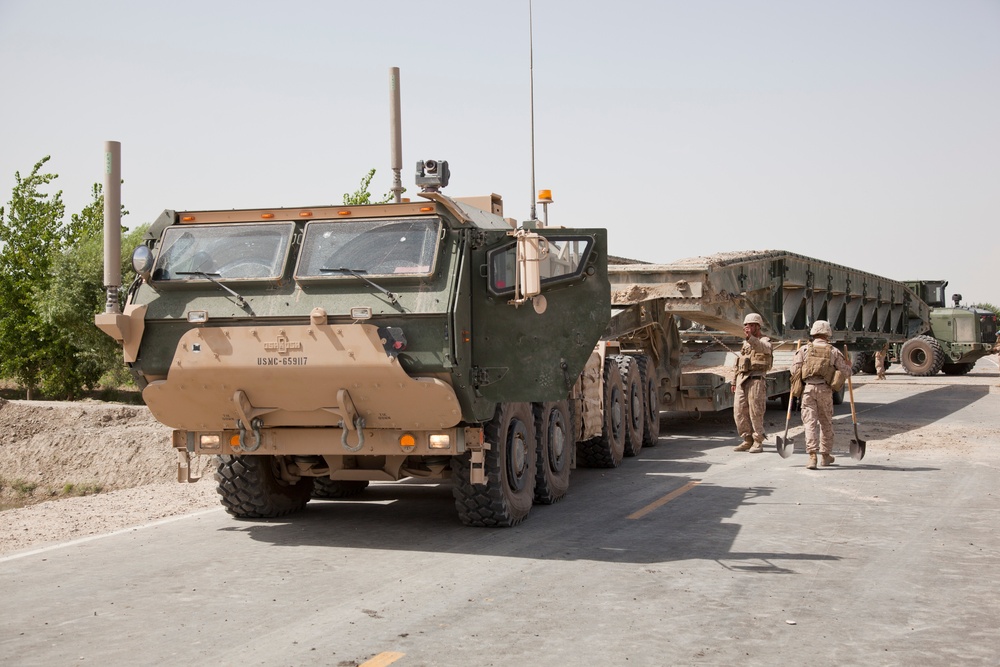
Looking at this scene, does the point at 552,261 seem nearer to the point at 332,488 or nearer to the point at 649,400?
the point at 332,488

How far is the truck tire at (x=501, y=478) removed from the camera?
9250 millimetres

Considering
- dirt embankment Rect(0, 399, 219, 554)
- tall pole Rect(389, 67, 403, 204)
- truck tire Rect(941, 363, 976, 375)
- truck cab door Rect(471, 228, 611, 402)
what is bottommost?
dirt embankment Rect(0, 399, 219, 554)

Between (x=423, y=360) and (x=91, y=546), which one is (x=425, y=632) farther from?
(x=91, y=546)

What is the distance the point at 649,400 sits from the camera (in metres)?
16.1

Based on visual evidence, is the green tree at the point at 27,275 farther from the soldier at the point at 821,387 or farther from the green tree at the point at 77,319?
the soldier at the point at 821,387

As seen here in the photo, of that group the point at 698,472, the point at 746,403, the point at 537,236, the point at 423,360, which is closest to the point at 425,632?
the point at 423,360

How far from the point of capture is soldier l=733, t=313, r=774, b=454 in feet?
50.3

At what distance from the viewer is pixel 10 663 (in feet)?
18.4

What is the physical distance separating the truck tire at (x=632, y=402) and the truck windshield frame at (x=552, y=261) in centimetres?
470

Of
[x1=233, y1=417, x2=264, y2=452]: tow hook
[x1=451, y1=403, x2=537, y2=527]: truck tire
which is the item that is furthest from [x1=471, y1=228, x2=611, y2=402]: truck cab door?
[x1=233, y1=417, x2=264, y2=452]: tow hook

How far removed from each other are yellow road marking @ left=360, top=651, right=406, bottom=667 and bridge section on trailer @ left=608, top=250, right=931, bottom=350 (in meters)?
11.2

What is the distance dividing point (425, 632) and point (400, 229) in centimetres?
385

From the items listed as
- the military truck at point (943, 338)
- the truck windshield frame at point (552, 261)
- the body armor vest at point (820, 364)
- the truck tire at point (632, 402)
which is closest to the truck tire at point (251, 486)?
the truck windshield frame at point (552, 261)

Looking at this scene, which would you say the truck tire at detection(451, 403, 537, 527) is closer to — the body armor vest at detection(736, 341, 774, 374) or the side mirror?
the side mirror
